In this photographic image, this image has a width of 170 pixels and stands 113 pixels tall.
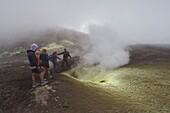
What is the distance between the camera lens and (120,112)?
10.2 m

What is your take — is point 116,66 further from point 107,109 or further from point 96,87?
point 107,109

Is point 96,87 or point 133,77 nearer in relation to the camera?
point 96,87

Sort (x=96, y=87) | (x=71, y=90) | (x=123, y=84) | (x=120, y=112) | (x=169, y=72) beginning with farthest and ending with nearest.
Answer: (x=169, y=72) < (x=123, y=84) < (x=96, y=87) < (x=71, y=90) < (x=120, y=112)

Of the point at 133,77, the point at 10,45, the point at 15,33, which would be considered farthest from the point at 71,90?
the point at 15,33

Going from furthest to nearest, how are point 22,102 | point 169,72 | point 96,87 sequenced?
point 169,72
point 96,87
point 22,102

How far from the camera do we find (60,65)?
22.2m

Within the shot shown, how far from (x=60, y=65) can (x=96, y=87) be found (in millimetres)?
9400

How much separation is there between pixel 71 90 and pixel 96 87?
1999mm

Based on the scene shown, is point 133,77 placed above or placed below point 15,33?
below

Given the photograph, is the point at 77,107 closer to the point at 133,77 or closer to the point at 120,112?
the point at 120,112

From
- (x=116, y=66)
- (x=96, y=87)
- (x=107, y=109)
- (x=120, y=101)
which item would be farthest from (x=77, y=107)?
(x=116, y=66)

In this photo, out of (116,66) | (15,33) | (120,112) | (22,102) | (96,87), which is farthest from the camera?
(15,33)

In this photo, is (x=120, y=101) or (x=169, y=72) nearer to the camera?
(x=120, y=101)

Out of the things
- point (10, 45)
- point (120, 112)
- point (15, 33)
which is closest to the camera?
point (120, 112)
